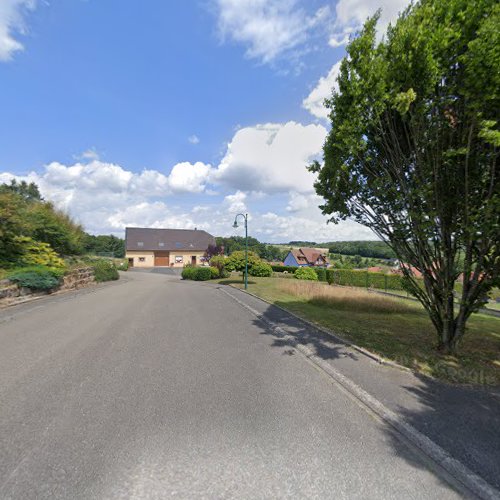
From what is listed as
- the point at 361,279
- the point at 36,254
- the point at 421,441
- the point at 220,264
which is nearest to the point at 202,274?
the point at 220,264

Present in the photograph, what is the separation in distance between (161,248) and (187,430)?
51653mm

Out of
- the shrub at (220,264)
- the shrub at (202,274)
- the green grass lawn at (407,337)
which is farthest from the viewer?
the shrub at (220,264)

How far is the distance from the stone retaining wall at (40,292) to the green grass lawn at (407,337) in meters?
10.6

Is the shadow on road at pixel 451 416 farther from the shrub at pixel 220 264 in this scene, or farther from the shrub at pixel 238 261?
the shrub at pixel 220 264

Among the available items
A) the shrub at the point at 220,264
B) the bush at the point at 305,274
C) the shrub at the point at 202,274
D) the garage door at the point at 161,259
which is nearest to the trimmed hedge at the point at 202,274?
the shrub at the point at 202,274

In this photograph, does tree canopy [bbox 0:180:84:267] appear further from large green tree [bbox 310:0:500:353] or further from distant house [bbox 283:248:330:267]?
distant house [bbox 283:248:330:267]

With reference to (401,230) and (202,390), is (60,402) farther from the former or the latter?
(401,230)

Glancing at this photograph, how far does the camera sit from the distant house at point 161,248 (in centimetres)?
5075

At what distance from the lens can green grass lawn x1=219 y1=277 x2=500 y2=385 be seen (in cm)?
511

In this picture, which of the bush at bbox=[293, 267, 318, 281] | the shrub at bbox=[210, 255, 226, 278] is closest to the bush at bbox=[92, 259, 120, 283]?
the shrub at bbox=[210, 255, 226, 278]

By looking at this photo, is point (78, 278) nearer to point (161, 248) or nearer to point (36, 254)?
point (36, 254)

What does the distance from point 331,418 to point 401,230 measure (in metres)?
3.93

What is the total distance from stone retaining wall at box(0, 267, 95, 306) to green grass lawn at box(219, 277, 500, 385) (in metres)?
10.6

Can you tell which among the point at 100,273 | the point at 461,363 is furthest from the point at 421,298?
the point at 100,273
